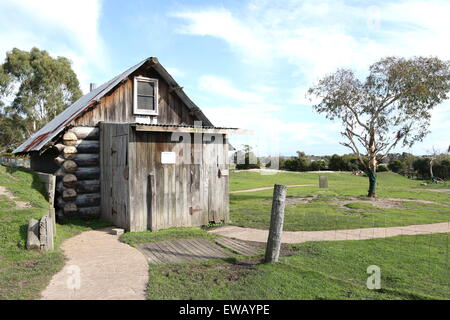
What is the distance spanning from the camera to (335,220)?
12.7 meters

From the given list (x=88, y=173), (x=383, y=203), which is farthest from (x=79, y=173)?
(x=383, y=203)

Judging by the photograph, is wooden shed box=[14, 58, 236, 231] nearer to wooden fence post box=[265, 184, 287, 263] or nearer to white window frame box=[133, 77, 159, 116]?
white window frame box=[133, 77, 159, 116]

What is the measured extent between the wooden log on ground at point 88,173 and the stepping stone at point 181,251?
4815mm

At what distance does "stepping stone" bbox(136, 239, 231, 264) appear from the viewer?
766cm

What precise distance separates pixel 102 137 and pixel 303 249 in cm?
816

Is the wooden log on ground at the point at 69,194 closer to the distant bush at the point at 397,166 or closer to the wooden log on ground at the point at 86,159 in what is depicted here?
the wooden log on ground at the point at 86,159

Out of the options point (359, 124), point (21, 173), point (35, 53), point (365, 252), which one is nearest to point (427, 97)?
point (359, 124)

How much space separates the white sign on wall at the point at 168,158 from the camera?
11.0 meters

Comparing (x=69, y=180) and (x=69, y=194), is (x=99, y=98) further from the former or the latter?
(x=69, y=194)

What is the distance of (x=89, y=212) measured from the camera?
12.5 meters

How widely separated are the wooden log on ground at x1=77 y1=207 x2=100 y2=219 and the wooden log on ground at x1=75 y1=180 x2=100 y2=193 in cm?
65

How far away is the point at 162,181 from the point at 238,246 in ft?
11.2

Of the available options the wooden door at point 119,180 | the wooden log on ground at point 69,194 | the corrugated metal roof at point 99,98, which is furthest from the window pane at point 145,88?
the wooden log on ground at point 69,194
